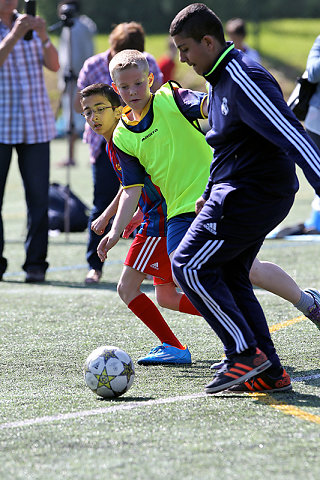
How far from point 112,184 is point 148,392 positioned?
330cm

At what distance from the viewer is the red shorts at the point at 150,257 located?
4.90 meters

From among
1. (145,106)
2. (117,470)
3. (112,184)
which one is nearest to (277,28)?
(112,184)

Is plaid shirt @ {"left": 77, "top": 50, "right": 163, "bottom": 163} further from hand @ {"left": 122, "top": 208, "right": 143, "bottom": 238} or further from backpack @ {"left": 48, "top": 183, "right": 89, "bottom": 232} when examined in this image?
backpack @ {"left": 48, "top": 183, "right": 89, "bottom": 232}

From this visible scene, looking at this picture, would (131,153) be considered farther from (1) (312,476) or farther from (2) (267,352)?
(1) (312,476)

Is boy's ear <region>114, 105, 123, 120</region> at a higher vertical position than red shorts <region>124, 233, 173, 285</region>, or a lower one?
higher

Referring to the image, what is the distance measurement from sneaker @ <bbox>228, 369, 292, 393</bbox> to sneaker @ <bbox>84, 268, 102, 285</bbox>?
3320mm

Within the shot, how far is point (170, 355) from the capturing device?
4.84m

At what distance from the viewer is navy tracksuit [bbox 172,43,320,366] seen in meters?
3.71

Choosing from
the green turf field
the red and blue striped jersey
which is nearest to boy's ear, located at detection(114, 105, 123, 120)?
the red and blue striped jersey

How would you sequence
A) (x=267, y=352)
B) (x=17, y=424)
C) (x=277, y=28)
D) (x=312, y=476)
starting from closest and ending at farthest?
(x=312, y=476)
(x=17, y=424)
(x=267, y=352)
(x=277, y=28)

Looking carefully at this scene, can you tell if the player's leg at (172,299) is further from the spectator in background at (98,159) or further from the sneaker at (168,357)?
the spectator in background at (98,159)

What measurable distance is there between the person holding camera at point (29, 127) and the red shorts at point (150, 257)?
2.70 metres

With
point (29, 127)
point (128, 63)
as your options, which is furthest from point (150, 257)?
point (29, 127)

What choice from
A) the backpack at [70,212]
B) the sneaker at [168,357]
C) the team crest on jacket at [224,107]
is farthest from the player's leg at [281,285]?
the backpack at [70,212]
